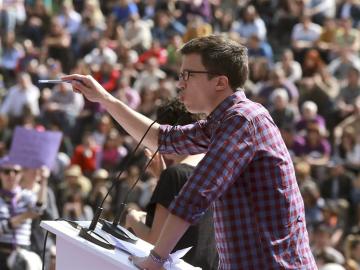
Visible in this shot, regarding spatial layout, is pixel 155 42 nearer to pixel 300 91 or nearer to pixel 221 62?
pixel 300 91

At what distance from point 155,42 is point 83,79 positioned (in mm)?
13804

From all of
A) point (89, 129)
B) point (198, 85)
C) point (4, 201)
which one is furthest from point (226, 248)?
point (89, 129)

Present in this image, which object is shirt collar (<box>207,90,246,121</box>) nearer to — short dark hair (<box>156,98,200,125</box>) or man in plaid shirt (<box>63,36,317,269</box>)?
man in plaid shirt (<box>63,36,317,269</box>)

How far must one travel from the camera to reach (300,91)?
14.9 meters

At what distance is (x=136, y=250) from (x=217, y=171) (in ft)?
1.71

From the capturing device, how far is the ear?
11.0 ft

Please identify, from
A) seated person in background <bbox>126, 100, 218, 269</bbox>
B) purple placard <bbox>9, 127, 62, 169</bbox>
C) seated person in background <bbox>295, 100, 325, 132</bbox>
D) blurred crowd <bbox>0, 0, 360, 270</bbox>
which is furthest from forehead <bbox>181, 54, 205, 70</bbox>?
seated person in background <bbox>295, 100, 325, 132</bbox>

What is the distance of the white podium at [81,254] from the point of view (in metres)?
3.21

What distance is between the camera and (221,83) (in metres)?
3.36

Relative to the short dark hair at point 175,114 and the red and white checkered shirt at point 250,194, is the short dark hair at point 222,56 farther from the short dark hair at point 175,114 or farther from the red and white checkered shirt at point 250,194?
the short dark hair at point 175,114

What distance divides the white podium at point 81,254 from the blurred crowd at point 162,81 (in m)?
4.51

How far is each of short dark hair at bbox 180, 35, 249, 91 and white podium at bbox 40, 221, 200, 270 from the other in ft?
2.25

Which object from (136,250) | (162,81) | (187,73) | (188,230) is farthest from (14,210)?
(162,81)

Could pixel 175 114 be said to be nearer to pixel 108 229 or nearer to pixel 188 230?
pixel 188 230
